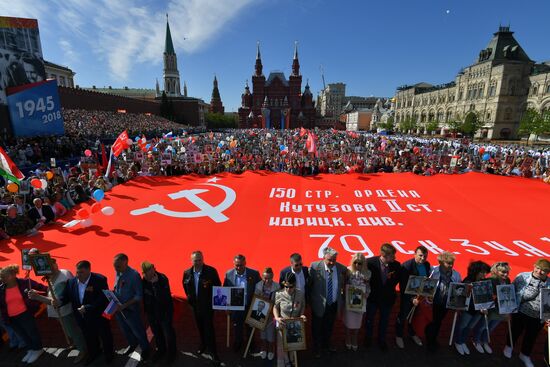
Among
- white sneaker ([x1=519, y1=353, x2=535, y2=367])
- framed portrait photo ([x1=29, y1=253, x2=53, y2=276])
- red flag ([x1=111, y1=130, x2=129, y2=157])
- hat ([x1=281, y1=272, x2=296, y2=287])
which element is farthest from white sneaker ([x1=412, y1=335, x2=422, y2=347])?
red flag ([x1=111, y1=130, x2=129, y2=157])

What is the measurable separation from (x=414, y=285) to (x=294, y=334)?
1.93 meters

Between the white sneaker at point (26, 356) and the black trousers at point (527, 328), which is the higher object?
the black trousers at point (527, 328)

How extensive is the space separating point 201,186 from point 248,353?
6.24m

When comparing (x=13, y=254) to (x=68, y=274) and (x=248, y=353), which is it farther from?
(x=248, y=353)

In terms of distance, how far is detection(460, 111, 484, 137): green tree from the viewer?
58.3m

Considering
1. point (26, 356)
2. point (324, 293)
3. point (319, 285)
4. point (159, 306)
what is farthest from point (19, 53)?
point (324, 293)

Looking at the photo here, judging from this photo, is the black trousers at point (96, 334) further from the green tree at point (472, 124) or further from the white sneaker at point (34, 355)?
the green tree at point (472, 124)

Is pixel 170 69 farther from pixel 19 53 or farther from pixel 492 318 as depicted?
pixel 492 318

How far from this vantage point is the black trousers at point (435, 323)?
3958mm

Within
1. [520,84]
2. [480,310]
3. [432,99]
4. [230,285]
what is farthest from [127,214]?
[432,99]

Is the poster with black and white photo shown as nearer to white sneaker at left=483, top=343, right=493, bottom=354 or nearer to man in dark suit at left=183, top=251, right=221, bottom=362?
man in dark suit at left=183, top=251, right=221, bottom=362

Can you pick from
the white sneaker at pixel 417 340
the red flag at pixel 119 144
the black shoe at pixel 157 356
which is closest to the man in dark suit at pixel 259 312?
the black shoe at pixel 157 356

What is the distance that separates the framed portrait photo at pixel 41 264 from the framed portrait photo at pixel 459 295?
574cm

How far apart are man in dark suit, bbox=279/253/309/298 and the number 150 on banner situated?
25.7 meters
